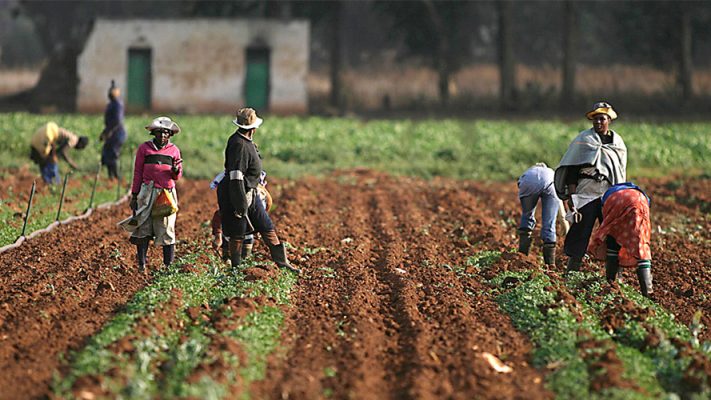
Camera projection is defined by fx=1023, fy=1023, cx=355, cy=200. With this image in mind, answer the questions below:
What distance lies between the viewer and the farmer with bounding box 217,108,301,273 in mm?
9727

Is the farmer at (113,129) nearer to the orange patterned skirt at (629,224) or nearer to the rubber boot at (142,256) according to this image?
the rubber boot at (142,256)

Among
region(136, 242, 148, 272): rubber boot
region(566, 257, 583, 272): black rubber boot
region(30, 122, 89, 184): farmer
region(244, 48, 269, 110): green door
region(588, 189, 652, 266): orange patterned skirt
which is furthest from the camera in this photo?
region(244, 48, 269, 110): green door

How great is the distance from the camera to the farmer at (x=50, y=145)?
15.7m

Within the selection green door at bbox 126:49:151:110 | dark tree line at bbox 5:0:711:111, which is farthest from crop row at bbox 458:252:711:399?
dark tree line at bbox 5:0:711:111

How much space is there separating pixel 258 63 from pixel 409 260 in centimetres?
2655

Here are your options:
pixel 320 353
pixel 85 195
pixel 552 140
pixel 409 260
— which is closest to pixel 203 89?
pixel 552 140

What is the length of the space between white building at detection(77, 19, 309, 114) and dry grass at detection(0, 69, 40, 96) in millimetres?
8431

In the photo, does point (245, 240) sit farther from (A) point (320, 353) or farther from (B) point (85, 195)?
(B) point (85, 195)

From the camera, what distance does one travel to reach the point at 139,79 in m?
36.8

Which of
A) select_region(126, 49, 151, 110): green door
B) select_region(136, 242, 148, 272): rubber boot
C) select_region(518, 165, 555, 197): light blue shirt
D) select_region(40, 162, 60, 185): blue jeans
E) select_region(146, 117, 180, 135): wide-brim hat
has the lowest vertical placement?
select_region(136, 242, 148, 272): rubber boot

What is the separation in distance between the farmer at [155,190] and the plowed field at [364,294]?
45cm

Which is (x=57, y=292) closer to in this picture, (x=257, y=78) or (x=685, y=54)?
(x=257, y=78)

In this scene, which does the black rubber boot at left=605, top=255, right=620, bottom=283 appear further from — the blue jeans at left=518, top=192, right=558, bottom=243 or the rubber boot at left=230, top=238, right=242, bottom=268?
the rubber boot at left=230, top=238, right=242, bottom=268

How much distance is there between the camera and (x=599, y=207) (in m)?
10.0
